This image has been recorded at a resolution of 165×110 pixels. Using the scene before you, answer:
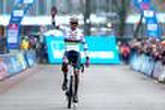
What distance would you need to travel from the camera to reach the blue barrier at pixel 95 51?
45.6 m

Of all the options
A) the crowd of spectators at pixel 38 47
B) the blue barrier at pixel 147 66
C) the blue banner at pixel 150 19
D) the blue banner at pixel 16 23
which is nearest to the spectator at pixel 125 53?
the crowd of spectators at pixel 38 47

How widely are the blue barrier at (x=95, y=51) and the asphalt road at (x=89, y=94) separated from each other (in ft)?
52.7

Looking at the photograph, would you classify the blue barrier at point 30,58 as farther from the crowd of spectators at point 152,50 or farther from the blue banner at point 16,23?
the crowd of spectators at point 152,50

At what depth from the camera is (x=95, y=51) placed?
46.3 m

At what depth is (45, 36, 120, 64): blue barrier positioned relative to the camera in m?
45.6

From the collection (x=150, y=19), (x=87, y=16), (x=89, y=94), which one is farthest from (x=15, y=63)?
(x=87, y=16)

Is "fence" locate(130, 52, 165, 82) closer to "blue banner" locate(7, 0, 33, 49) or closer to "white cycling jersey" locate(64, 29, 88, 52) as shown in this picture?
"blue banner" locate(7, 0, 33, 49)

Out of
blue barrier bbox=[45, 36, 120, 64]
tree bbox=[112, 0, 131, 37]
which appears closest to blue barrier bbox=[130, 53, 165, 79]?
blue barrier bbox=[45, 36, 120, 64]

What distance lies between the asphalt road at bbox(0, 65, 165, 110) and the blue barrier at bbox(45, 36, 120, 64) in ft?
52.7

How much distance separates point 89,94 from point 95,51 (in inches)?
972

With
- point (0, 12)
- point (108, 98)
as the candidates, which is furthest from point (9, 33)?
point (0, 12)

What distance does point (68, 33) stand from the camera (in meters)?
17.3

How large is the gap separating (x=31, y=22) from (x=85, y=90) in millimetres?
43875

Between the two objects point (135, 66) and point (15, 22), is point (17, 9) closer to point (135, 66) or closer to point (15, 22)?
point (15, 22)
